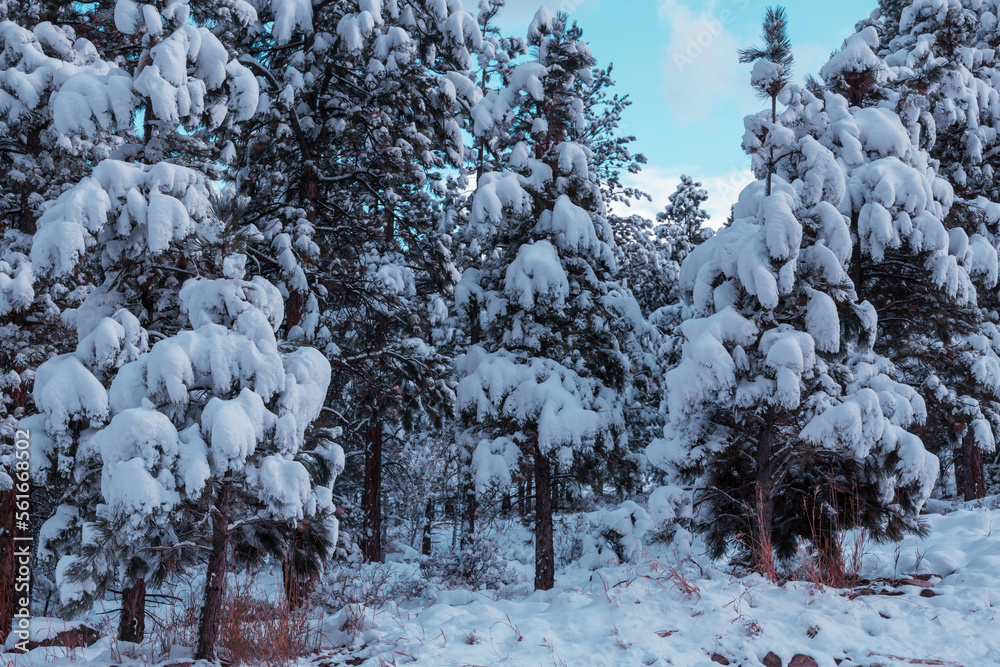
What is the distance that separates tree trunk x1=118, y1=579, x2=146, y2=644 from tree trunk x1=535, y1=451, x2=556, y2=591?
18.8 ft

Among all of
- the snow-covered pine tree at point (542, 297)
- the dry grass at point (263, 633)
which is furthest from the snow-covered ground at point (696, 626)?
the snow-covered pine tree at point (542, 297)

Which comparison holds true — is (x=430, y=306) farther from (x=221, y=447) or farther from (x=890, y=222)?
(x=221, y=447)

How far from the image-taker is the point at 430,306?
15.0m

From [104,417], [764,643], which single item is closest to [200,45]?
[104,417]

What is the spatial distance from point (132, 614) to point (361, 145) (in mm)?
8075

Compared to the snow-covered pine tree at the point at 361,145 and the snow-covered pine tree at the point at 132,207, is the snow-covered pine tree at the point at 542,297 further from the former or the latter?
the snow-covered pine tree at the point at 132,207

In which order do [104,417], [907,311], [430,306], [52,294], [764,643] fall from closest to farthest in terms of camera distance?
1. [764,643]
2. [104,417]
3. [52,294]
4. [907,311]
5. [430,306]

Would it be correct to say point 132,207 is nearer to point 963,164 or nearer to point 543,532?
point 543,532

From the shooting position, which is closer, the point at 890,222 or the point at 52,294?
the point at 890,222

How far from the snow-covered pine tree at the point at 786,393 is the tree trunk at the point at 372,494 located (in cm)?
859

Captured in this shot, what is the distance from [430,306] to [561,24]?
6.63m

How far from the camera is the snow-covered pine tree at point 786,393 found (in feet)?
21.8

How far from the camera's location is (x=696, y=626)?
4.91m

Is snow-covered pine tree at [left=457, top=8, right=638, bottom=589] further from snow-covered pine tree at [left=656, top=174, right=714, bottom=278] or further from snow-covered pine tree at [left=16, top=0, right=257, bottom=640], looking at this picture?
snow-covered pine tree at [left=656, top=174, right=714, bottom=278]
